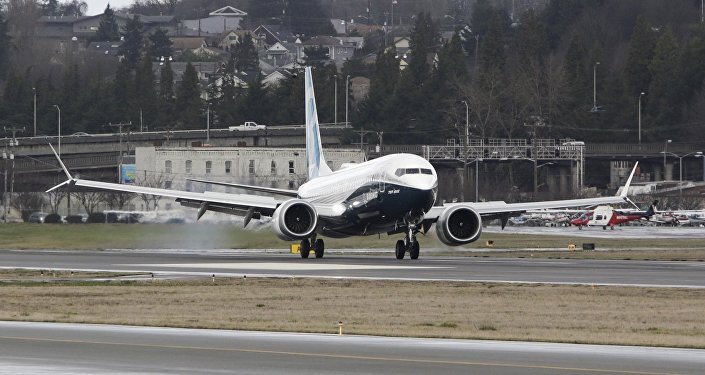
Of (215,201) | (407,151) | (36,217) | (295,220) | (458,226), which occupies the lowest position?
(36,217)

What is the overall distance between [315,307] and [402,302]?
2442 millimetres

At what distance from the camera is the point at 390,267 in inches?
2076

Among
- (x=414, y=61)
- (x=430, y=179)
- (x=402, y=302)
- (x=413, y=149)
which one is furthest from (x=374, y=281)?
(x=414, y=61)

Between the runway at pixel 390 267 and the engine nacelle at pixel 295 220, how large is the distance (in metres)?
1.06

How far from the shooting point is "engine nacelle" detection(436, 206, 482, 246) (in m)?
59.2

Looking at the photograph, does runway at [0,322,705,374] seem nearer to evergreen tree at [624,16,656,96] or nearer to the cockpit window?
the cockpit window

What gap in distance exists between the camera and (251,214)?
61.8m

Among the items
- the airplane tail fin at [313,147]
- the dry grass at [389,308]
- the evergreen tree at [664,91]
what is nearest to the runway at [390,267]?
the dry grass at [389,308]

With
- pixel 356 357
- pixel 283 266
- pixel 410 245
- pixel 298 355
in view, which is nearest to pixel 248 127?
pixel 410 245

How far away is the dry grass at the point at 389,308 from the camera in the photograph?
30297mm

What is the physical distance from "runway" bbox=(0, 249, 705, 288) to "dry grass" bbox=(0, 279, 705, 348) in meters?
3.47

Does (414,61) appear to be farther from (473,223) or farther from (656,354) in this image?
(656,354)

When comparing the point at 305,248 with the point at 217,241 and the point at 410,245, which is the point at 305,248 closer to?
the point at 410,245

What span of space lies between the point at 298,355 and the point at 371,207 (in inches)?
1276
